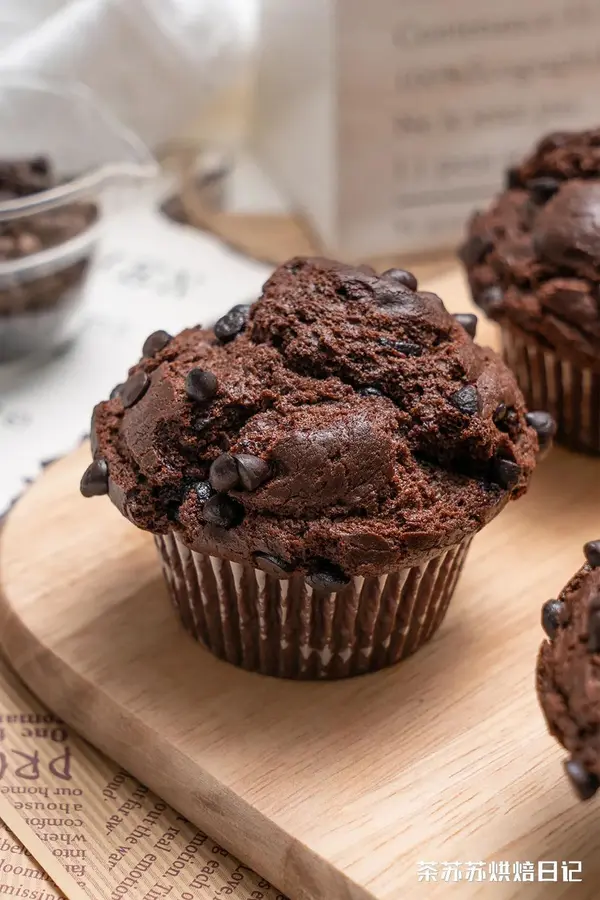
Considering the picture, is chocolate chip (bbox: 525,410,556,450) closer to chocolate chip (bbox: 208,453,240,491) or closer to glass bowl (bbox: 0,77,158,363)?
chocolate chip (bbox: 208,453,240,491)

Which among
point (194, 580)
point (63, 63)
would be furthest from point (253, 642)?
point (63, 63)

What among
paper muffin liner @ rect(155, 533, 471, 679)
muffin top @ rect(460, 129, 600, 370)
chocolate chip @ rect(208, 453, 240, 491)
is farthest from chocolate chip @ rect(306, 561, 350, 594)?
muffin top @ rect(460, 129, 600, 370)

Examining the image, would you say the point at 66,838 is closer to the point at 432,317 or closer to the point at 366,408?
the point at 366,408

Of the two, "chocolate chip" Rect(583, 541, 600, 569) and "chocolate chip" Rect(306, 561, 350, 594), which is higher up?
"chocolate chip" Rect(583, 541, 600, 569)

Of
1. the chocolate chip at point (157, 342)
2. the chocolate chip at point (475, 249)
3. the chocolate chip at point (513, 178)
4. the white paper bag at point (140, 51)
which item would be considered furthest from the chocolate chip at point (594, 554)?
the white paper bag at point (140, 51)

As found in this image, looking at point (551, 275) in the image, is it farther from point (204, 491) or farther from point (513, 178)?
point (204, 491)

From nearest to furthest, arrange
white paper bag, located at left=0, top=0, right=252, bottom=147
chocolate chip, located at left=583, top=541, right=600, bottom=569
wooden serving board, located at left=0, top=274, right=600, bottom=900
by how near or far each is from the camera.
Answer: chocolate chip, located at left=583, top=541, right=600, bottom=569 → wooden serving board, located at left=0, top=274, right=600, bottom=900 → white paper bag, located at left=0, top=0, right=252, bottom=147

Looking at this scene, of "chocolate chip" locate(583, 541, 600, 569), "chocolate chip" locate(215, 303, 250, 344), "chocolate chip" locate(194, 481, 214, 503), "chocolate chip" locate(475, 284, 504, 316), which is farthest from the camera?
"chocolate chip" locate(475, 284, 504, 316)
